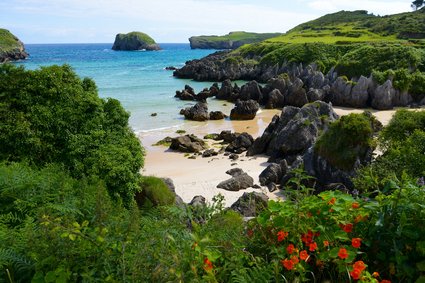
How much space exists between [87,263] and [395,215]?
307 cm

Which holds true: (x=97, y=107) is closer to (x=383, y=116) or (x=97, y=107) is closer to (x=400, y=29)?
(x=383, y=116)

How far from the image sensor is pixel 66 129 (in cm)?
1400

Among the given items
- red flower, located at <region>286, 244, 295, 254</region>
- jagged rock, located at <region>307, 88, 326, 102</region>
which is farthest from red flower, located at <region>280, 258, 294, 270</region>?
jagged rock, located at <region>307, 88, 326, 102</region>

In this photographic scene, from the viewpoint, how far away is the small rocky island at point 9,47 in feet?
406

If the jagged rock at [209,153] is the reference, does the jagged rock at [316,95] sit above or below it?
above

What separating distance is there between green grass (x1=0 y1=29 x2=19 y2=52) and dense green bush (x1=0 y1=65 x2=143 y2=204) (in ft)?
408

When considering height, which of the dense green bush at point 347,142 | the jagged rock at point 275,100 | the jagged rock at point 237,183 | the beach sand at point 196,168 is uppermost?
the dense green bush at point 347,142

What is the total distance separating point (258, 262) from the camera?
428cm

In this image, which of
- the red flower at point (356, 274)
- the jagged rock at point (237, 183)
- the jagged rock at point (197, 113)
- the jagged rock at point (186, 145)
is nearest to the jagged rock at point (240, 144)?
the jagged rock at point (186, 145)

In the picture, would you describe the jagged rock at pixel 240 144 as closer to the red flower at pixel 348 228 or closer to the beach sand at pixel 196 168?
the beach sand at pixel 196 168

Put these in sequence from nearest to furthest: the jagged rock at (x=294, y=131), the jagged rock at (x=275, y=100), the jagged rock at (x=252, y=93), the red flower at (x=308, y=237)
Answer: the red flower at (x=308, y=237)
the jagged rock at (x=294, y=131)
the jagged rock at (x=275, y=100)
the jagged rock at (x=252, y=93)

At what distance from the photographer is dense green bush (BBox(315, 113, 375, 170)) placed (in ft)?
58.9

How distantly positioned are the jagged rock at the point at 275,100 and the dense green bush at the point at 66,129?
31.4 m

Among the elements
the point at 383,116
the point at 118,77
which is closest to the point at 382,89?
the point at 383,116
